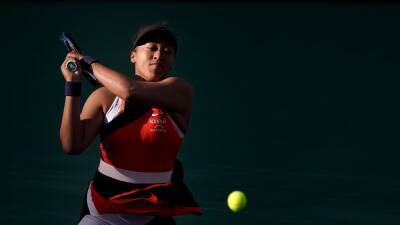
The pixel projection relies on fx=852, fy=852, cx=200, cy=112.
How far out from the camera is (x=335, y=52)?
14.2 metres

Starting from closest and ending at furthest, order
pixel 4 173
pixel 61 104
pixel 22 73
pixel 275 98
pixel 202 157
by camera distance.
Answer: pixel 4 173 < pixel 202 157 < pixel 61 104 < pixel 275 98 < pixel 22 73

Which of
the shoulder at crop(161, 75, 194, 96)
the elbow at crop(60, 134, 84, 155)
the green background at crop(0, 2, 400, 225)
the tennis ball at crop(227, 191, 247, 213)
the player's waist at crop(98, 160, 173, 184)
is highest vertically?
the green background at crop(0, 2, 400, 225)

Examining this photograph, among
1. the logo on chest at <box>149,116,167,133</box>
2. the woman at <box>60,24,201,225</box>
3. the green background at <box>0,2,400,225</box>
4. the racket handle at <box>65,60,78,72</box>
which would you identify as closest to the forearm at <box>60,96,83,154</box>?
the woman at <box>60,24,201,225</box>

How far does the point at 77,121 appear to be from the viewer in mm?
3869

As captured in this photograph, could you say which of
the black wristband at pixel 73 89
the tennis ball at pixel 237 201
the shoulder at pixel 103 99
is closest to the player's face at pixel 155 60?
the shoulder at pixel 103 99

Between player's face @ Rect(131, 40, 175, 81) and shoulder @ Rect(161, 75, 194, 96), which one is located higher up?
player's face @ Rect(131, 40, 175, 81)

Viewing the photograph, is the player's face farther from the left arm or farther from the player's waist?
the player's waist

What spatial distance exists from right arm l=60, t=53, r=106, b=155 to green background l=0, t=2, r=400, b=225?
2.13 metres

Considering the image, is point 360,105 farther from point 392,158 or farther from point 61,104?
point 61,104

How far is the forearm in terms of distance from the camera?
3.85 meters

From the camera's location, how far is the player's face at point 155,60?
4.15 m

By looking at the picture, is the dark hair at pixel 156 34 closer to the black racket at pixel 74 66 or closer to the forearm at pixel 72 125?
the black racket at pixel 74 66

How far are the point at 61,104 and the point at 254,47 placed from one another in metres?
5.34

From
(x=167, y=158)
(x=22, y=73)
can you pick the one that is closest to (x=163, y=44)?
(x=167, y=158)
